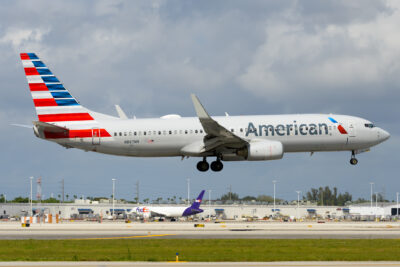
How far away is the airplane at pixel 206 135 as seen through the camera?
225 ft

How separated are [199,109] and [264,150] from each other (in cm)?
785

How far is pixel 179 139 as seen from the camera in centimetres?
6881

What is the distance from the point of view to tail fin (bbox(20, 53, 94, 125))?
234ft

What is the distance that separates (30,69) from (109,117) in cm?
1042

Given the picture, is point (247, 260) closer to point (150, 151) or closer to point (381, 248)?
point (381, 248)

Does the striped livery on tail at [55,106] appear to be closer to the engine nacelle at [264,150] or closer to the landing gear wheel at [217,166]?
the landing gear wheel at [217,166]

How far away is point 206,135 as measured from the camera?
68.7m

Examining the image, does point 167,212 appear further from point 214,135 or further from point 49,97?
point 214,135

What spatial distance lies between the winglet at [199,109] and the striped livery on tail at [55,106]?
33.6 feet

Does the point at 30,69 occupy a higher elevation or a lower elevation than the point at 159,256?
higher

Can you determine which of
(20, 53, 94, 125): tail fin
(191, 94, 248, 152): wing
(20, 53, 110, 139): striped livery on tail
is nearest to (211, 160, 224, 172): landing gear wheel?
(191, 94, 248, 152): wing

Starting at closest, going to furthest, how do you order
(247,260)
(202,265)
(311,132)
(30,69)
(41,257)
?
(202,265) → (247,260) → (41,257) → (311,132) → (30,69)

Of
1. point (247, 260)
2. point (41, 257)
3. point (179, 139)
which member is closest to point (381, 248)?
point (247, 260)

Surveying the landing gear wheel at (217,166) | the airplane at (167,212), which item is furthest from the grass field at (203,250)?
the airplane at (167,212)
